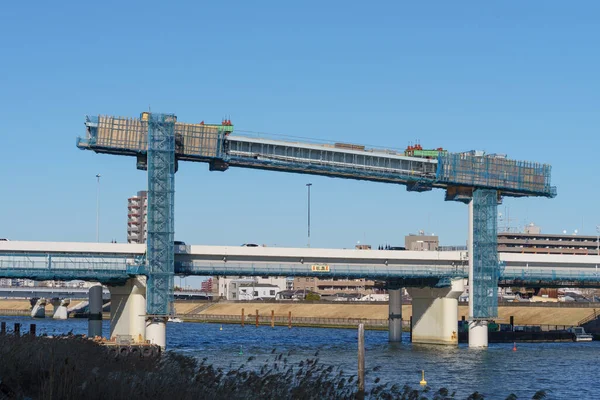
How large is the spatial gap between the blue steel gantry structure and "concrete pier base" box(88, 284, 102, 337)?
8.06m

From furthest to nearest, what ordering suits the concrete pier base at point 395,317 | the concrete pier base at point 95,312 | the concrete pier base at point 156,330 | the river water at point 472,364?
the concrete pier base at point 395,317 < the concrete pier base at point 95,312 < the concrete pier base at point 156,330 < the river water at point 472,364

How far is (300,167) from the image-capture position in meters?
112

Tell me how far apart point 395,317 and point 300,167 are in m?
33.0

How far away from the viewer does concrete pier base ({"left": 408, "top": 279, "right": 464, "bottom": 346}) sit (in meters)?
124

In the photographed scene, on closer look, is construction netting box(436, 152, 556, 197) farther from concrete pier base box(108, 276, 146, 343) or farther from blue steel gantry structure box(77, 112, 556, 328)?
concrete pier base box(108, 276, 146, 343)

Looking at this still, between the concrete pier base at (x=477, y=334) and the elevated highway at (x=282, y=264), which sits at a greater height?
the elevated highway at (x=282, y=264)

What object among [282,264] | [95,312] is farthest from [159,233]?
[282,264]

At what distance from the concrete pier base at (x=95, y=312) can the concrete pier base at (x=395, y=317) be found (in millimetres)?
43150

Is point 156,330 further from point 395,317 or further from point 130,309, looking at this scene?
point 395,317

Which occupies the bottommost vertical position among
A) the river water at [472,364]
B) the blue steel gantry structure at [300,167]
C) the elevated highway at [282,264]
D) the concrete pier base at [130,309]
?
the river water at [472,364]

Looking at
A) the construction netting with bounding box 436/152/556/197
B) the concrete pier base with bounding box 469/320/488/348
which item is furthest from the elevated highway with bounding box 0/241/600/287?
the construction netting with bounding box 436/152/556/197

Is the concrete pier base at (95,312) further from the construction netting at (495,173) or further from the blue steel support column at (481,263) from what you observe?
the blue steel support column at (481,263)

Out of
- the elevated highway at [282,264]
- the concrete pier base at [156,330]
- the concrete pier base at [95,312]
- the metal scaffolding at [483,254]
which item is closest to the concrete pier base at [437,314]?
the elevated highway at [282,264]

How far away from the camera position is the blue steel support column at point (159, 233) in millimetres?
103125
